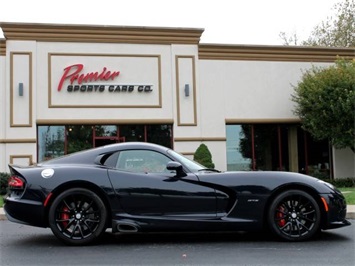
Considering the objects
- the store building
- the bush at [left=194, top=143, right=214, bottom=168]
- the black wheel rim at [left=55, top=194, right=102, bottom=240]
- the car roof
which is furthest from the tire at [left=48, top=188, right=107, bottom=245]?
the store building

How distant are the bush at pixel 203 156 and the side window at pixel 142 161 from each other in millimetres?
11599

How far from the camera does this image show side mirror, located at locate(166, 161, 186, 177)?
5.94 metres

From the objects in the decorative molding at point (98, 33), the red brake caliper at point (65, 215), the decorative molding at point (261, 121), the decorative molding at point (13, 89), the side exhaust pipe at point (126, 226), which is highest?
the decorative molding at point (98, 33)

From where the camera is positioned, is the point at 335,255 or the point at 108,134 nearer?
the point at 335,255

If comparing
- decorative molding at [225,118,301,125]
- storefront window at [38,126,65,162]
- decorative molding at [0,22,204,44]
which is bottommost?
storefront window at [38,126,65,162]

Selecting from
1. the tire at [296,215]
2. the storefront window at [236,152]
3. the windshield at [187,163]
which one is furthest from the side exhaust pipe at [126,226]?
the storefront window at [236,152]

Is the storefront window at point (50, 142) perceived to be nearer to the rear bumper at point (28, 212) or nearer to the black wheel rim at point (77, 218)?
the rear bumper at point (28, 212)

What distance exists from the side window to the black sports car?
0.9 inches

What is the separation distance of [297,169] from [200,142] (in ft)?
14.7

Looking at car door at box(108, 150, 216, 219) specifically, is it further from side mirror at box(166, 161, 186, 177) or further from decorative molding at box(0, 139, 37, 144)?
decorative molding at box(0, 139, 37, 144)

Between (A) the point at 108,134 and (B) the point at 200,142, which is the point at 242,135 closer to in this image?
(B) the point at 200,142

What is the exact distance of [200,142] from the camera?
1900cm

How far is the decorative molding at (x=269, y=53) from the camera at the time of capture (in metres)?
19.5

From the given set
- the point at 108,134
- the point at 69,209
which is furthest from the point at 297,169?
the point at 69,209
